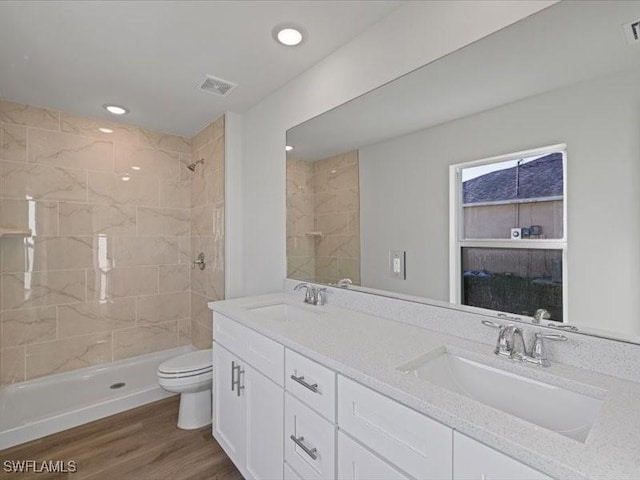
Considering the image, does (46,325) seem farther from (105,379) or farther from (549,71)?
(549,71)

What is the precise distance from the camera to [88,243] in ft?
9.23

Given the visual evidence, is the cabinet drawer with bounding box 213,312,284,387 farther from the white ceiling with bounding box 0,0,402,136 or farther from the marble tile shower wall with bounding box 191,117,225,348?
the white ceiling with bounding box 0,0,402,136

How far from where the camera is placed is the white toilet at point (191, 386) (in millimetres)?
2143

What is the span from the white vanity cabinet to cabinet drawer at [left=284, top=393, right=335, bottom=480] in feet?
0.20

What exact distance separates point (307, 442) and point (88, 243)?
2.66m

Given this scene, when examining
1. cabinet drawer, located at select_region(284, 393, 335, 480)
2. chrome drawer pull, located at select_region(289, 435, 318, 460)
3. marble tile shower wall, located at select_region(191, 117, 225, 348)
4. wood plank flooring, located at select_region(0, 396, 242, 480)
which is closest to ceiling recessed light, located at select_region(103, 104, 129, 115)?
marble tile shower wall, located at select_region(191, 117, 225, 348)

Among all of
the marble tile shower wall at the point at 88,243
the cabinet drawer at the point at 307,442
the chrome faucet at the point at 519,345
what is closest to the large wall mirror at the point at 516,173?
the chrome faucet at the point at 519,345

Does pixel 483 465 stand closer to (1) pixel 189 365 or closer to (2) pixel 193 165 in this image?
(1) pixel 189 365

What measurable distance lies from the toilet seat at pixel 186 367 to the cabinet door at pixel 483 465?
1871 millimetres

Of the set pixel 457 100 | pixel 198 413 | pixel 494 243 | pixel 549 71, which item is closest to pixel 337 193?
pixel 457 100

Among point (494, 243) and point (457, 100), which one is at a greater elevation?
point (457, 100)

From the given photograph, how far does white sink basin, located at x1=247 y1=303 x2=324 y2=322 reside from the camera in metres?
1.92

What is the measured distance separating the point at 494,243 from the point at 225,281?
6.88ft

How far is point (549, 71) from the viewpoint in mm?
1112
